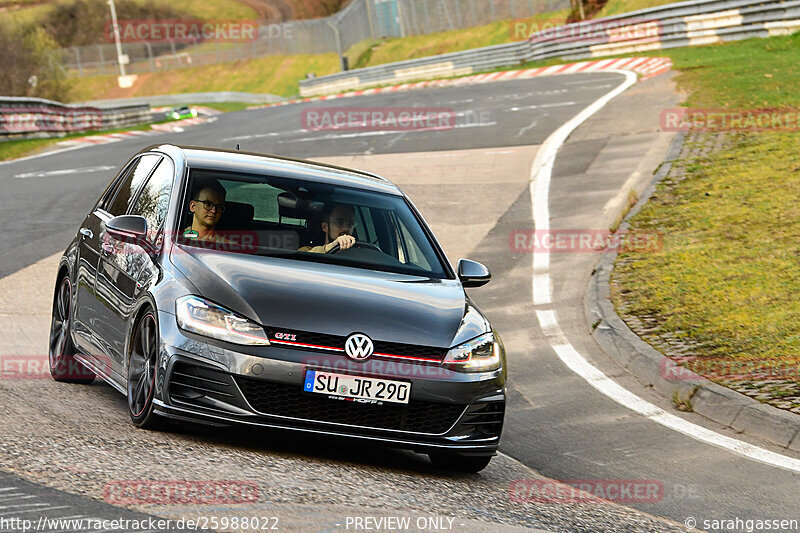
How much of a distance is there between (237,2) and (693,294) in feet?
487

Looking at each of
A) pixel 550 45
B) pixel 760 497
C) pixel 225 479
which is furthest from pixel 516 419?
pixel 550 45

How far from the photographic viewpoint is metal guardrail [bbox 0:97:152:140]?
1170 inches

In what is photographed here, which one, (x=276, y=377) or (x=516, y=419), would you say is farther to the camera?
(x=516, y=419)

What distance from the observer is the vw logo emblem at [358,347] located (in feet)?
19.7

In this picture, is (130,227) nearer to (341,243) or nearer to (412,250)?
(341,243)

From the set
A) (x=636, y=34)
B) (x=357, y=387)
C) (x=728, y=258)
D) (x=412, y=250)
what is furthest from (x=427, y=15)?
(x=357, y=387)

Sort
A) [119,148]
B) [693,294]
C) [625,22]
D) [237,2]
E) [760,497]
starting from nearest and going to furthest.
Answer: [760,497], [693,294], [119,148], [625,22], [237,2]

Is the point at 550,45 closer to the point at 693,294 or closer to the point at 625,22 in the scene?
the point at 625,22

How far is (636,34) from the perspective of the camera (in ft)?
127

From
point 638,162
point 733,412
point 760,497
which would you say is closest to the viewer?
point 760,497

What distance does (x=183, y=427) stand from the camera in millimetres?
6191

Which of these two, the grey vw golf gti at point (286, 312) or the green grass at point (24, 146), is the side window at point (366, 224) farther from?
the green grass at point (24, 146)

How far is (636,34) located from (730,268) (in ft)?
93.5

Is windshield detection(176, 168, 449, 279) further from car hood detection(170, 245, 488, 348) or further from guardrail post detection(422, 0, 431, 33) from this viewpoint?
guardrail post detection(422, 0, 431, 33)
